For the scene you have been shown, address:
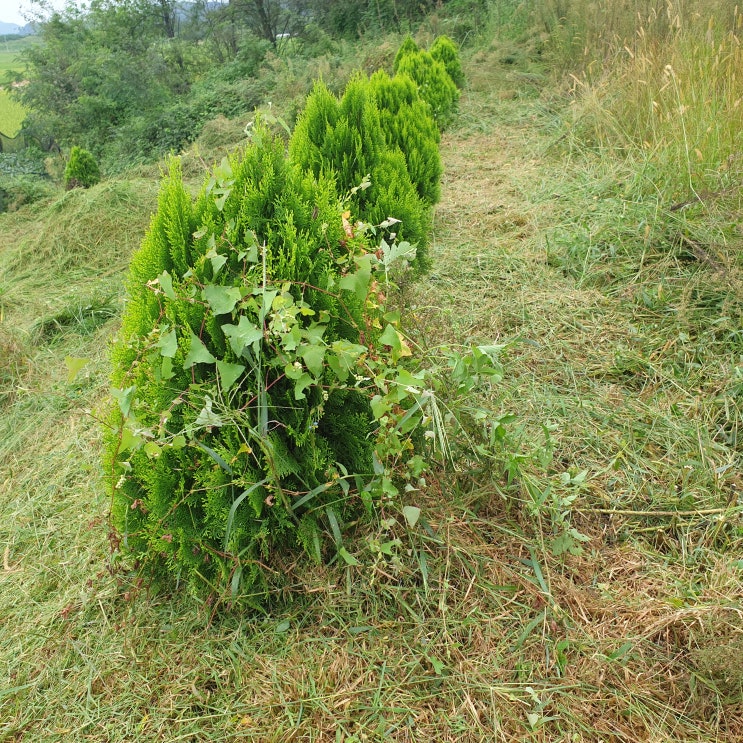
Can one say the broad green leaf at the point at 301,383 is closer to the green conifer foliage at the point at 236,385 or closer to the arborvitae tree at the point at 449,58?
the green conifer foliage at the point at 236,385

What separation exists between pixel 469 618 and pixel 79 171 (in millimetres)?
8338

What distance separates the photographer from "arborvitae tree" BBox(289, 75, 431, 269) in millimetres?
3463

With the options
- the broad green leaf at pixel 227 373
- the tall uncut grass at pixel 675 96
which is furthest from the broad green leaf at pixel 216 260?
the tall uncut grass at pixel 675 96

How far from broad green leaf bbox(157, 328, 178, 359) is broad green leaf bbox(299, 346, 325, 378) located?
365 millimetres

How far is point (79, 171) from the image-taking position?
8.07 meters

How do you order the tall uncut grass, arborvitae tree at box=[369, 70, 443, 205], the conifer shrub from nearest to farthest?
the tall uncut grass < arborvitae tree at box=[369, 70, 443, 205] < the conifer shrub

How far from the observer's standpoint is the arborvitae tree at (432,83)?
7.42m

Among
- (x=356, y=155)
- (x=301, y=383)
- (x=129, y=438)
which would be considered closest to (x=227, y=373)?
(x=301, y=383)

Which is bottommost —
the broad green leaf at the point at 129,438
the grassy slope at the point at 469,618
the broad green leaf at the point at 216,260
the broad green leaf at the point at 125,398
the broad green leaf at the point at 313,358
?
the grassy slope at the point at 469,618

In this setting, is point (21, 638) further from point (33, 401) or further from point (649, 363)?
point (649, 363)

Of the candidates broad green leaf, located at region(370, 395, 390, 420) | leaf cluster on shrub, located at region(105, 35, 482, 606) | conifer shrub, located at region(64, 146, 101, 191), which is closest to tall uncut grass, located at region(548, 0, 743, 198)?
leaf cluster on shrub, located at region(105, 35, 482, 606)

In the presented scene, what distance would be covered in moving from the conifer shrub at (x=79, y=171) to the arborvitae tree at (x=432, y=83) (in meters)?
4.49

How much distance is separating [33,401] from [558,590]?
3278 millimetres

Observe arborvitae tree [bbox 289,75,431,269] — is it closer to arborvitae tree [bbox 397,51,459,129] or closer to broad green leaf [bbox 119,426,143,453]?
broad green leaf [bbox 119,426,143,453]
